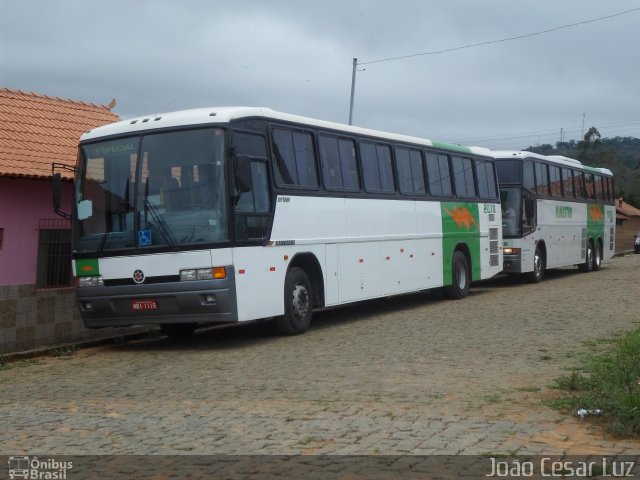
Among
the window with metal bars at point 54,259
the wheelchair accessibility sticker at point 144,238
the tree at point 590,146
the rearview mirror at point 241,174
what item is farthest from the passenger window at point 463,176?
the tree at point 590,146

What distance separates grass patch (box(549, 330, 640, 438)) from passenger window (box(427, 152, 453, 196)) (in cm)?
861

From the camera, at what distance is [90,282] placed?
12.8m

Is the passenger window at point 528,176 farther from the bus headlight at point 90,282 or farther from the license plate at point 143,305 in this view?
the bus headlight at point 90,282

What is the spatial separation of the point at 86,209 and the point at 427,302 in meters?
9.12

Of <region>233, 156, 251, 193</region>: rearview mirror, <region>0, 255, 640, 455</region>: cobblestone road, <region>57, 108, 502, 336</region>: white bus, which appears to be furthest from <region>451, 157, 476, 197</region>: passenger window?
<region>233, 156, 251, 193</region>: rearview mirror

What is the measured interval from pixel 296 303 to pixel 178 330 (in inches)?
86.5

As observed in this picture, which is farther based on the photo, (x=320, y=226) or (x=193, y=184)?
(x=320, y=226)

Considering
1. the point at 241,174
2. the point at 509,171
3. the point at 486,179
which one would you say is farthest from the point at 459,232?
the point at 241,174

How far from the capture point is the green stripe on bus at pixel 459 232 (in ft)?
63.6

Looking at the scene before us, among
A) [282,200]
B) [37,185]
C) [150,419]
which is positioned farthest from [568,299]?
[150,419]

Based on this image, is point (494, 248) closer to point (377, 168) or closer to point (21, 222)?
point (377, 168)

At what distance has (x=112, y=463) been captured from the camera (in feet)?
21.0

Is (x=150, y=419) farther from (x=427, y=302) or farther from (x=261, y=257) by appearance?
(x=427, y=302)

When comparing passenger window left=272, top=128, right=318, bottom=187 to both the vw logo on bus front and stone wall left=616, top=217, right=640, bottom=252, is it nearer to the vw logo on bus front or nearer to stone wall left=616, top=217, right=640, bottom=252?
the vw logo on bus front
